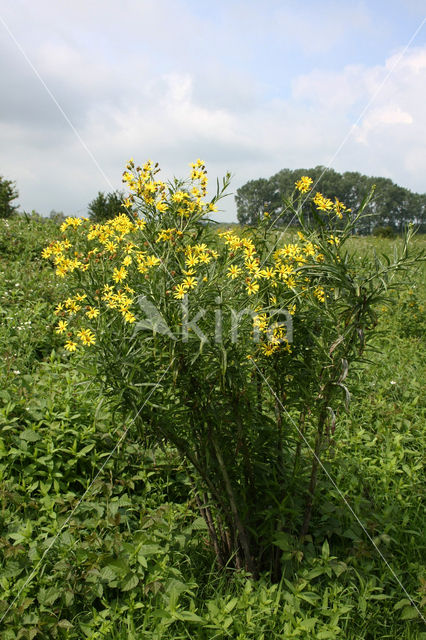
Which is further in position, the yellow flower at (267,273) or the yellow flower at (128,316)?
the yellow flower at (267,273)

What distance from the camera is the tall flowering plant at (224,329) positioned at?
1848 millimetres

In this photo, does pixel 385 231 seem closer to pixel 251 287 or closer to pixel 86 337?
pixel 251 287

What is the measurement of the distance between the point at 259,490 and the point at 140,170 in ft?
5.23

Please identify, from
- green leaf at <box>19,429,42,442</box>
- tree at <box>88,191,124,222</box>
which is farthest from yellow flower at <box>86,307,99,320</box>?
tree at <box>88,191,124,222</box>

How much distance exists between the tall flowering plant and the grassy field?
203 millimetres

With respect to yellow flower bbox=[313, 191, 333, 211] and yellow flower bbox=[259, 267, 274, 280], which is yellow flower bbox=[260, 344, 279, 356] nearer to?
yellow flower bbox=[259, 267, 274, 280]

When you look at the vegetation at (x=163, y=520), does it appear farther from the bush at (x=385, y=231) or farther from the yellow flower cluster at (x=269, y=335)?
the bush at (x=385, y=231)

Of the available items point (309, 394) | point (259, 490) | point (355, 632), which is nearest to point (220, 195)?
point (309, 394)

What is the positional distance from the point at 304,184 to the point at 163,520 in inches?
70.2

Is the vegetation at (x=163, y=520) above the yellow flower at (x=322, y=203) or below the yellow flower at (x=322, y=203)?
below

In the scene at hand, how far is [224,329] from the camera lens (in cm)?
182

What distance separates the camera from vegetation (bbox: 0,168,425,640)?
2.00 m

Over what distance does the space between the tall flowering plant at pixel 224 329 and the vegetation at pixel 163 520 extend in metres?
→ 0.02

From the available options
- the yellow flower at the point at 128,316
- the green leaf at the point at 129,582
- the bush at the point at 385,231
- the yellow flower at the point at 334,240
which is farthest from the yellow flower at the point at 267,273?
the bush at the point at 385,231
